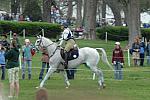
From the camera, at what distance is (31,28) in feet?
171

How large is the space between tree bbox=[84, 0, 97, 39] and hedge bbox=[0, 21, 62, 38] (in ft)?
8.87

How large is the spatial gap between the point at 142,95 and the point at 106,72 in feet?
30.6

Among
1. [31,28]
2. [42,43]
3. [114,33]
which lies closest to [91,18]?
[114,33]

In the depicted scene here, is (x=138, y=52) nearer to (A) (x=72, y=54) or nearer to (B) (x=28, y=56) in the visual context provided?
(B) (x=28, y=56)

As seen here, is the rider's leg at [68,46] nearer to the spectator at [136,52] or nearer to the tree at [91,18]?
the spectator at [136,52]

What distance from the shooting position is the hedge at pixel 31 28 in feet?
167

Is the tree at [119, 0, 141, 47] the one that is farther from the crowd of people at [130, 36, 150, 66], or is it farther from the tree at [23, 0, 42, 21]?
the tree at [23, 0, 42, 21]

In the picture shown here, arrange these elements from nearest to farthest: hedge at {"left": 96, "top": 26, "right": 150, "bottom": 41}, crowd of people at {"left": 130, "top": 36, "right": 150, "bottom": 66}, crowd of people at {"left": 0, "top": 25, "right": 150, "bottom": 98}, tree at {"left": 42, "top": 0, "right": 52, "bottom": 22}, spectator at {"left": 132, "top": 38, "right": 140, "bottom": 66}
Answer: crowd of people at {"left": 0, "top": 25, "right": 150, "bottom": 98}
spectator at {"left": 132, "top": 38, "right": 140, "bottom": 66}
crowd of people at {"left": 130, "top": 36, "right": 150, "bottom": 66}
hedge at {"left": 96, "top": 26, "right": 150, "bottom": 41}
tree at {"left": 42, "top": 0, "right": 52, "bottom": 22}

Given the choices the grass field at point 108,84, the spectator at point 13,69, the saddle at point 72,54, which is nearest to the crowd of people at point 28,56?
the spectator at point 13,69

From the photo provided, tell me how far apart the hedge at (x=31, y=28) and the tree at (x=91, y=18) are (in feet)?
8.87

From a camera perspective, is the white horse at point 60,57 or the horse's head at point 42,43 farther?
the horse's head at point 42,43

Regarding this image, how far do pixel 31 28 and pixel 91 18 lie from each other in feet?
18.3

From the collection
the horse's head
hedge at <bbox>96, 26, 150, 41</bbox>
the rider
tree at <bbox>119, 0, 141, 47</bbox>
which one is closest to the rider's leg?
the rider

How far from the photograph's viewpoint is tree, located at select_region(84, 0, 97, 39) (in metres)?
51.1
